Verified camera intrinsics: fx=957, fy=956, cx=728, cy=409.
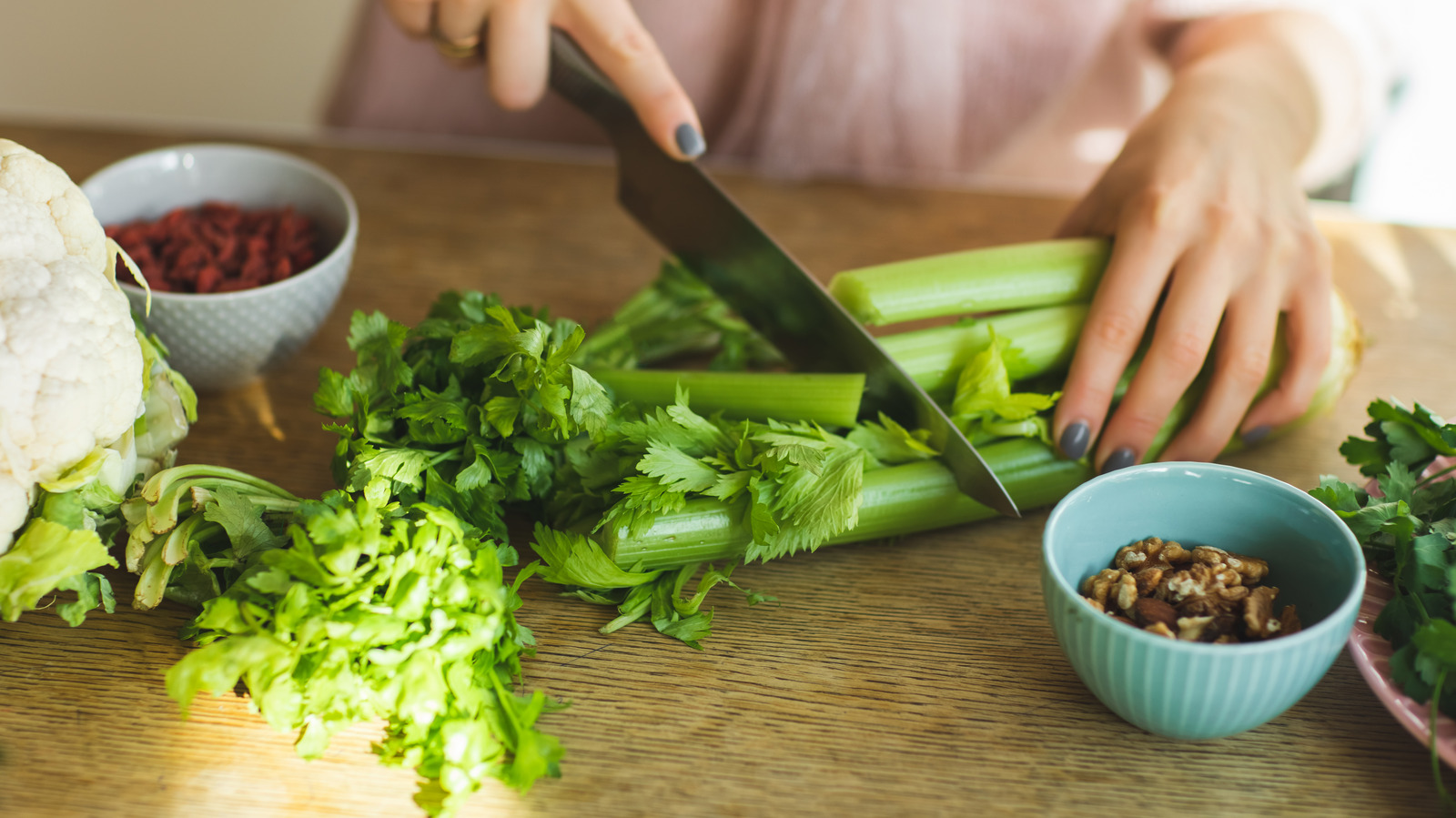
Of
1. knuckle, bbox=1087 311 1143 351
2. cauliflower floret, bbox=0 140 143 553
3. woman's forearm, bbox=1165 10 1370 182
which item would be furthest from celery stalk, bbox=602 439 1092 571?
woman's forearm, bbox=1165 10 1370 182

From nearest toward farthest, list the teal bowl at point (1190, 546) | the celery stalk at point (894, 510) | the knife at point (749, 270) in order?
the teal bowl at point (1190, 546) → the celery stalk at point (894, 510) → the knife at point (749, 270)

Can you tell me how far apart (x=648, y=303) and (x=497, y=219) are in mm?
529

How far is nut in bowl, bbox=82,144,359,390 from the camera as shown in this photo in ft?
4.09

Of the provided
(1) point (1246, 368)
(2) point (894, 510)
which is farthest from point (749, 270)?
(1) point (1246, 368)

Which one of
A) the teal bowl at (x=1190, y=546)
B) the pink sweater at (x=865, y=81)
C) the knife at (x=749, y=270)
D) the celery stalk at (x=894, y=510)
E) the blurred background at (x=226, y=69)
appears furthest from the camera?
the blurred background at (x=226, y=69)

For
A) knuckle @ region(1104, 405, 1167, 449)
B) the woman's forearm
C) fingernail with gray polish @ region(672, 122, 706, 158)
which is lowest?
knuckle @ region(1104, 405, 1167, 449)

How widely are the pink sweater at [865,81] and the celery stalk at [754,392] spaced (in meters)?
0.91

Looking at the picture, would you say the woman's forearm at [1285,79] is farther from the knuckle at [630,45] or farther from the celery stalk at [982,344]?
the knuckle at [630,45]

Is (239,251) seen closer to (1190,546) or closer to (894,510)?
(894,510)

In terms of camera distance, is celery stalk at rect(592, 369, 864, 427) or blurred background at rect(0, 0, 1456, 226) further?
blurred background at rect(0, 0, 1456, 226)

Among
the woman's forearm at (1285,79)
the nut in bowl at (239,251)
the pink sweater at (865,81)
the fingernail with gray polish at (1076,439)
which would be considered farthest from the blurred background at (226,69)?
the fingernail with gray polish at (1076,439)

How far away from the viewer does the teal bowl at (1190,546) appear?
86cm

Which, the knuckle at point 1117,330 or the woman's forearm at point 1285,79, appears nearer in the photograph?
the knuckle at point 1117,330

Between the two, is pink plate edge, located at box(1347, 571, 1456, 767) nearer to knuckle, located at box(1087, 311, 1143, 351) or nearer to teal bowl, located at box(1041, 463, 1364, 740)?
teal bowl, located at box(1041, 463, 1364, 740)
